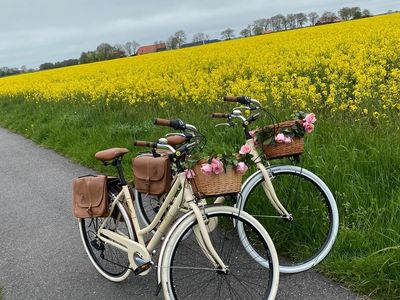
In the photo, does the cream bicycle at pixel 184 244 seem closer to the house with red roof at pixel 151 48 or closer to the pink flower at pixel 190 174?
the pink flower at pixel 190 174

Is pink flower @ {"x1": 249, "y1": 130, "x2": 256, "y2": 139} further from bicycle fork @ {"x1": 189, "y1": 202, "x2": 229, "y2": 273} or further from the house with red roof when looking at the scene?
the house with red roof

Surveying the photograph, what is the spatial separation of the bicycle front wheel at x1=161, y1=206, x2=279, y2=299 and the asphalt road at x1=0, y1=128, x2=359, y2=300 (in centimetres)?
23

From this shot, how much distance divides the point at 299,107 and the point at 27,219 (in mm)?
4063

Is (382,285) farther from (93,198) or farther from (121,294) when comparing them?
(93,198)

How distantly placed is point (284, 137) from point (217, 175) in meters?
0.68

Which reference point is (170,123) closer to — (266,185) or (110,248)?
(266,185)

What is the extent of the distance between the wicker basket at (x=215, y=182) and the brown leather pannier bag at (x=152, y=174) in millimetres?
372

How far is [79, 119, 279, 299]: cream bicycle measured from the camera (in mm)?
2684

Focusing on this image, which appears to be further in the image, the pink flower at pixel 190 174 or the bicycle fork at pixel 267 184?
the bicycle fork at pixel 267 184

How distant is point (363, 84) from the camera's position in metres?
6.21

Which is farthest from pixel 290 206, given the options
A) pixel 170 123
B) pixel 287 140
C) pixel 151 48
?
pixel 151 48

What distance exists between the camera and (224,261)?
300 cm

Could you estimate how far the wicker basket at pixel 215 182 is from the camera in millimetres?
2660

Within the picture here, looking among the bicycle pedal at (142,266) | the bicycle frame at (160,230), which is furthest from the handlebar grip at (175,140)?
the bicycle pedal at (142,266)
